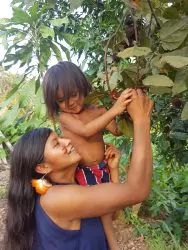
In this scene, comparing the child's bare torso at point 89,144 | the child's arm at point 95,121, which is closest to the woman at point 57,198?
the child's arm at point 95,121

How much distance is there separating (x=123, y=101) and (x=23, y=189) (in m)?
0.47

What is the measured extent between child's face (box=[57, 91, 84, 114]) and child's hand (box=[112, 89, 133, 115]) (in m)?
0.39

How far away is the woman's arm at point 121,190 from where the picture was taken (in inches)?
34.0

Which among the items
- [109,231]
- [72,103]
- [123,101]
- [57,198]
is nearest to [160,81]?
[123,101]

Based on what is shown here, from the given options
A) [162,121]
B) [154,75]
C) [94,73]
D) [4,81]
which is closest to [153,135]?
[162,121]

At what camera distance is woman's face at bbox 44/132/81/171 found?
3.47 feet

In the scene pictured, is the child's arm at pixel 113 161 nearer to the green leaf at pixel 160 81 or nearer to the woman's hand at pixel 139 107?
the woman's hand at pixel 139 107

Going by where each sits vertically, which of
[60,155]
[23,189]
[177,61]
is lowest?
[23,189]

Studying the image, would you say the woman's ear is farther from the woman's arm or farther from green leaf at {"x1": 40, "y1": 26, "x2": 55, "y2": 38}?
green leaf at {"x1": 40, "y1": 26, "x2": 55, "y2": 38}

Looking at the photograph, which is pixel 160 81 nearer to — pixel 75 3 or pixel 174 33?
pixel 174 33

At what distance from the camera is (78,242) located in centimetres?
115

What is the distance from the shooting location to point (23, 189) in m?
1.14

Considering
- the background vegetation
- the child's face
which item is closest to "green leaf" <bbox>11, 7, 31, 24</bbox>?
the background vegetation

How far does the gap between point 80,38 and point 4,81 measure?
12.1ft
